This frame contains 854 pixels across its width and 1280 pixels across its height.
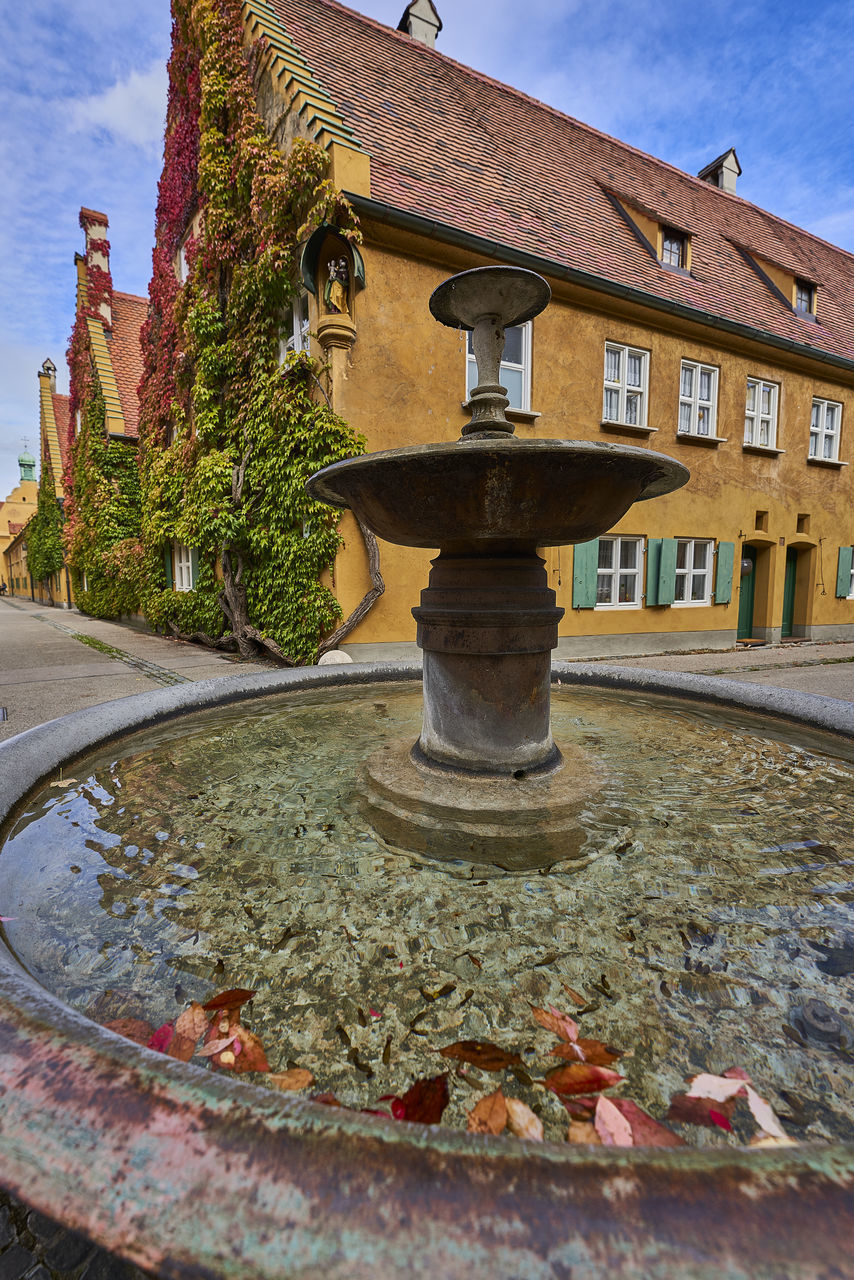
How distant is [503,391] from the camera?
255 centimetres

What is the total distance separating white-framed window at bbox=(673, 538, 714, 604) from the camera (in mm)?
10656

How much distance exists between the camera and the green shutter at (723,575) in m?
10.9

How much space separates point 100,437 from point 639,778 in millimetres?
16437

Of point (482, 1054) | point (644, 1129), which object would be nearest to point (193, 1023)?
point (482, 1054)

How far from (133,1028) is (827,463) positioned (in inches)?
592

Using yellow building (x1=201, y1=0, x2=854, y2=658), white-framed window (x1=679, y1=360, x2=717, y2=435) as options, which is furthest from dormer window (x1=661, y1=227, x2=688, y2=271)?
white-framed window (x1=679, y1=360, x2=717, y2=435)

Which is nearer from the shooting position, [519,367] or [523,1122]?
[523,1122]

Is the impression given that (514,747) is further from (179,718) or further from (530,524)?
(179,718)

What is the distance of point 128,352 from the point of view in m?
17.1

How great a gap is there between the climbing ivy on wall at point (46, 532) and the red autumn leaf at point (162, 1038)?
25351mm

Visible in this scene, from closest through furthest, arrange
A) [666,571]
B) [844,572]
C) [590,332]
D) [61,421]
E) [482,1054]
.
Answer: [482,1054] < [590,332] < [666,571] < [844,572] < [61,421]

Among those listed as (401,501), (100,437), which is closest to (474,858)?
(401,501)

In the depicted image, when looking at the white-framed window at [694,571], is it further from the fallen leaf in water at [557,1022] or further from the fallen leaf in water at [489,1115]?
the fallen leaf in water at [489,1115]

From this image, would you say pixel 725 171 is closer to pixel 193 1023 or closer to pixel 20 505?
pixel 193 1023
